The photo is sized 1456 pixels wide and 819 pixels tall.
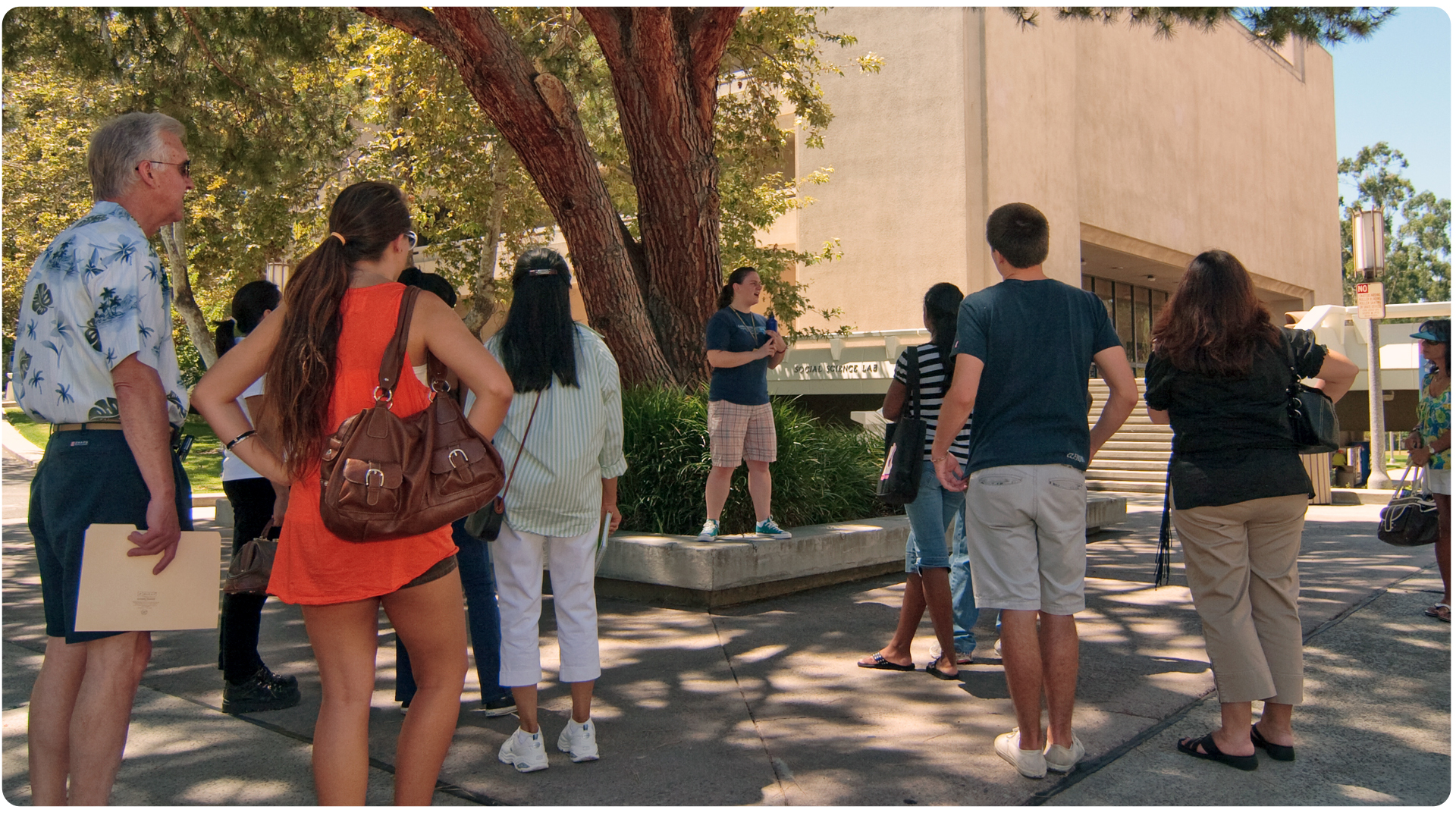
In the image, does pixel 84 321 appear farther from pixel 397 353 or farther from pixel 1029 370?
pixel 1029 370

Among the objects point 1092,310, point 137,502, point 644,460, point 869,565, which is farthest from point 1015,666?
point 644,460

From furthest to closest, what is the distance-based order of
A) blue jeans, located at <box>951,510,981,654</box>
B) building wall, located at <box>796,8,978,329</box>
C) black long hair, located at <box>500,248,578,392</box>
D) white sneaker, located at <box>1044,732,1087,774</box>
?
building wall, located at <box>796,8,978,329</box>, blue jeans, located at <box>951,510,981,654</box>, black long hair, located at <box>500,248,578,392</box>, white sneaker, located at <box>1044,732,1087,774</box>

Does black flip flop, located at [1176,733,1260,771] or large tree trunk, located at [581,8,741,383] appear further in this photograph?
large tree trunk, located at [581,8,741,383]

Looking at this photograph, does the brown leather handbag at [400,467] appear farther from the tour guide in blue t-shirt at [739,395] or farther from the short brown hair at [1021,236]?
the tour guide in blue t-shirt at [739,395]

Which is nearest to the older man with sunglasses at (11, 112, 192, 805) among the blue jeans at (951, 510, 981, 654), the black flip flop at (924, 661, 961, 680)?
the black flip flop at (924, 661, 961, 680)

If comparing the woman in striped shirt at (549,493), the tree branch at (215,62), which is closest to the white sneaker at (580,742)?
the woman in striped shirt at (549,493)

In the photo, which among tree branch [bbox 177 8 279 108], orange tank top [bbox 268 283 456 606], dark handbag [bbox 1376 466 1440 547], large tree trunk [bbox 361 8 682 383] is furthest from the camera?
tree branch [bbox 177 8 279 108]

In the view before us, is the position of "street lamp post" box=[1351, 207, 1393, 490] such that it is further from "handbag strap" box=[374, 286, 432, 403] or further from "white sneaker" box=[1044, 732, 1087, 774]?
"handbag strap" box=[374, 286, 432, 403]

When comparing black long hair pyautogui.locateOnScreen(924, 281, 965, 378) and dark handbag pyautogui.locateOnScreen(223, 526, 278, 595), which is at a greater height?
black long hair pyautogui.locateOnScreen(924, 281, 965, 378)

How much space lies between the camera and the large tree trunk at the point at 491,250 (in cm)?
1594

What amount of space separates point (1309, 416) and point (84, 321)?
387 cm

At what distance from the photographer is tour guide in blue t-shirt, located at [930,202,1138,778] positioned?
143 inches

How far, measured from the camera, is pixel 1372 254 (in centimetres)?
1609

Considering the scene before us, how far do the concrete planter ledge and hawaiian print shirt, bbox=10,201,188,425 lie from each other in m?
3.82
